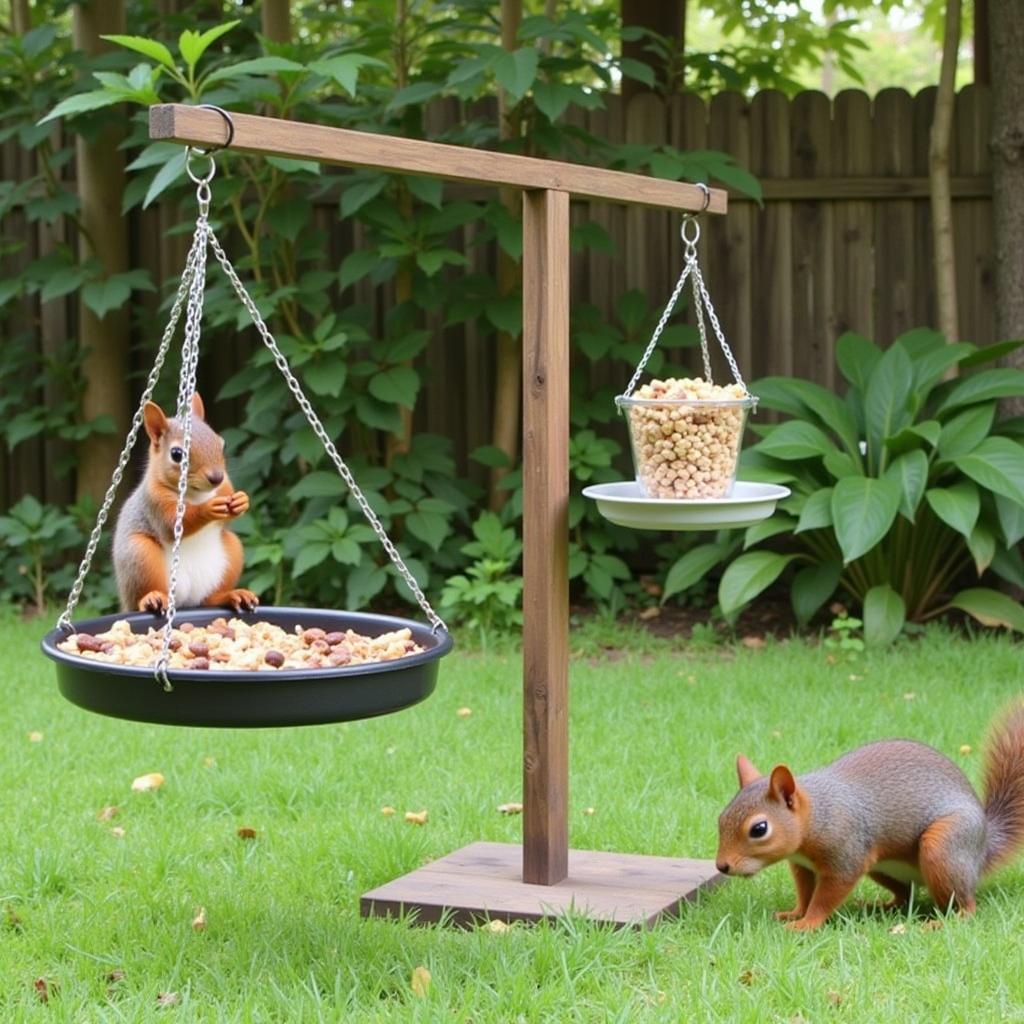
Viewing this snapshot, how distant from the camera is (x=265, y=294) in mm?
6770

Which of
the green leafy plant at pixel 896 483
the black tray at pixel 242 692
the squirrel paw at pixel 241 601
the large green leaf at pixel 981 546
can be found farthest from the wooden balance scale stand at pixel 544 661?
the large green leaf at pixel 981 546

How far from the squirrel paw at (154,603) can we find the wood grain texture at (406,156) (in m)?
0.99

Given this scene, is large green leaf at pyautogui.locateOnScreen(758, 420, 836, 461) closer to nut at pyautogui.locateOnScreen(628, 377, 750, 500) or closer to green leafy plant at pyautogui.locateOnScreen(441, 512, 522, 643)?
green leafy plant at pyautogui.locateOnScreen(441, 512, 522, 643)

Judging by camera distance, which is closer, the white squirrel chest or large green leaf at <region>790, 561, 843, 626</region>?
the white squirrel chest

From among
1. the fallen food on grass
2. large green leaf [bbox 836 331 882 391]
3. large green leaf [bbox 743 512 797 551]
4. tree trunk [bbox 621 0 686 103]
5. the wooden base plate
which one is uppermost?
tree trunk [bbox 621 0 686 103]

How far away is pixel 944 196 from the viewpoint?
7043mm

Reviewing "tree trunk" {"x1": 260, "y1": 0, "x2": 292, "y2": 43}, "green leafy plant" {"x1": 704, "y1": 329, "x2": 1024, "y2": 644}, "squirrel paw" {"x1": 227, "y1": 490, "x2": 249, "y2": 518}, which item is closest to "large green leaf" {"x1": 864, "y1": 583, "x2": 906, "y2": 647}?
"green leafy plant" {"x1": 704, "y1": 329, "x2": 1024, "y2": 644}

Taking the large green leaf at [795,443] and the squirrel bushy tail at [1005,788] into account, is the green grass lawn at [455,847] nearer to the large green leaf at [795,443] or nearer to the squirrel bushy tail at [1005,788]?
the squirrel bushy tail at [1005,788]

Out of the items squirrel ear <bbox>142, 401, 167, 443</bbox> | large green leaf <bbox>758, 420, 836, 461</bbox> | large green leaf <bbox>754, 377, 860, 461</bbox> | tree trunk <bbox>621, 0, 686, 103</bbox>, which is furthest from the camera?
tree trunk <bbox>621, 0, 686, 103</bbox>

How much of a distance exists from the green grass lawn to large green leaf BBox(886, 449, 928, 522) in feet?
1.80

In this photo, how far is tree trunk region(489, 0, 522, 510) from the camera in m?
7.02

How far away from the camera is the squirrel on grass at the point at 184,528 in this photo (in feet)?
10.7

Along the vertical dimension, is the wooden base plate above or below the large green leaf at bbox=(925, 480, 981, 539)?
below

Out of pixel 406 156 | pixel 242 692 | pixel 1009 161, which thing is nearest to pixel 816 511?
pixel 1009 161
